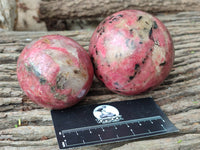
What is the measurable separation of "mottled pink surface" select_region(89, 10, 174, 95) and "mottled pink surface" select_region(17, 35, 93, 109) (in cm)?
16

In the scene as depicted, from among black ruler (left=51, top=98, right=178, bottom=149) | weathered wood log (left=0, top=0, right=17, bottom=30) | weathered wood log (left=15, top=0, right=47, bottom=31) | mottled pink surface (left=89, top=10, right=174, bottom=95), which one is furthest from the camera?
weathered wood log (left=15, top=0, right=47, bottom=31)

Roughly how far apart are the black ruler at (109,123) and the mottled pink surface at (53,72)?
0.13m

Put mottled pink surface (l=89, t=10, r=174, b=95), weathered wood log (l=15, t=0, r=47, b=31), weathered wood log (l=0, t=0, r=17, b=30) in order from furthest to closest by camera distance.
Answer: weathered wood log (l=15, t=0, r=47, b=31), weathered wood log (l=0, t=0, r=17, b=30), mottled pink surface (l=89, t=10, r=174, b=95)

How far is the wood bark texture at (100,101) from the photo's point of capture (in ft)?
5.23

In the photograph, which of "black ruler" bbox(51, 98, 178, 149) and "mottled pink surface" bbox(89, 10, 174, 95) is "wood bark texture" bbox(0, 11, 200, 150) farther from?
"mottled pink surface" bbox(89, 10, 174, 95)

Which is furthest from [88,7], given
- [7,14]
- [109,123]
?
[109,123]

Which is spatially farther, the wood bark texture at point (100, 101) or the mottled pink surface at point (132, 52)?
the mottled pink surface at point (132, 52)

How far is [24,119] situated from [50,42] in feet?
1.88

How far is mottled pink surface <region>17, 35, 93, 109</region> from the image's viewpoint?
1.61 meters

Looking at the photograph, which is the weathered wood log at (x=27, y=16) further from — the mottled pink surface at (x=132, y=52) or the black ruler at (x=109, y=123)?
the black ruler at (x=109, y=123)

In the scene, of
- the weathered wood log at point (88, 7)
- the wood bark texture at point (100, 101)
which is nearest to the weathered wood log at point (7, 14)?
the wood bark texture at point (100, 101)

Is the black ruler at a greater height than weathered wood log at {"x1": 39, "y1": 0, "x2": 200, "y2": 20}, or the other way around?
weathered wood log at {"x1": 39, "y1": 0, "x2": 200, "y2": 20}

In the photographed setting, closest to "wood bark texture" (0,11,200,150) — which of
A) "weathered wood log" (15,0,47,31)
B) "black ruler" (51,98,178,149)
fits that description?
"black ruler" (51,98,178,149)

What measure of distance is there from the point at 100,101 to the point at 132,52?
510mm
